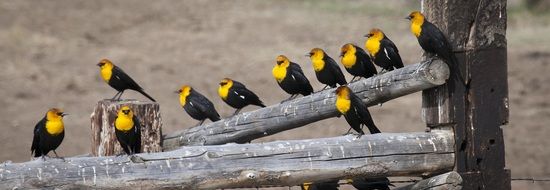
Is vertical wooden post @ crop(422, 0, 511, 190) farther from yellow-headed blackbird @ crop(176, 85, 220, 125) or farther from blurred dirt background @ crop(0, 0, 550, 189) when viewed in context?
blurred dirt background @ crop(0, 0, 550, 189)

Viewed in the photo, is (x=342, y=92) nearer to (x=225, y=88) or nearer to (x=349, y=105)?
(x=349, y=105)

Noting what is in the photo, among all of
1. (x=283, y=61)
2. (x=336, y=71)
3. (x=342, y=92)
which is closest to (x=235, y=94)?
(x=283, y=61)

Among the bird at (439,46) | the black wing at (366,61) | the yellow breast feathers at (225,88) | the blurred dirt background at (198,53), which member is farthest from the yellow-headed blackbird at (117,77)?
the blurred dirt background at (198,53)

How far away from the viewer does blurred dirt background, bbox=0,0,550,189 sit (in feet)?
45.0

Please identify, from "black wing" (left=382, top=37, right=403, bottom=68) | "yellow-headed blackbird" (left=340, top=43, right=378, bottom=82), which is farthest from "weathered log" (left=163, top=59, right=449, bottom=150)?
"yellow-headed blackbird" (left=340, top=43, right=378, bottom=82)

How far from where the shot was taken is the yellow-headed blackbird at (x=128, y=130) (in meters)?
6.14

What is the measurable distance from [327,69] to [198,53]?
8.80 meters

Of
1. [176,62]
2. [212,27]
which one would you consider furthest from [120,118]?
[212,27]

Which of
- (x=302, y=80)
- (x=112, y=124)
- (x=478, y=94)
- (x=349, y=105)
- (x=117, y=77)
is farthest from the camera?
(x=117, y=77)

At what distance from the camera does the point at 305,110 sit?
618cm

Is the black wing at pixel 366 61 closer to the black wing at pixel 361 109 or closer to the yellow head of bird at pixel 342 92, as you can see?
the black wing at pixel 361 109

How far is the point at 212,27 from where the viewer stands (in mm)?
17859

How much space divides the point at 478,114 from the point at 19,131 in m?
8.86

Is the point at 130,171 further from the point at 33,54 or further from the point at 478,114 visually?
the point at 33,54
